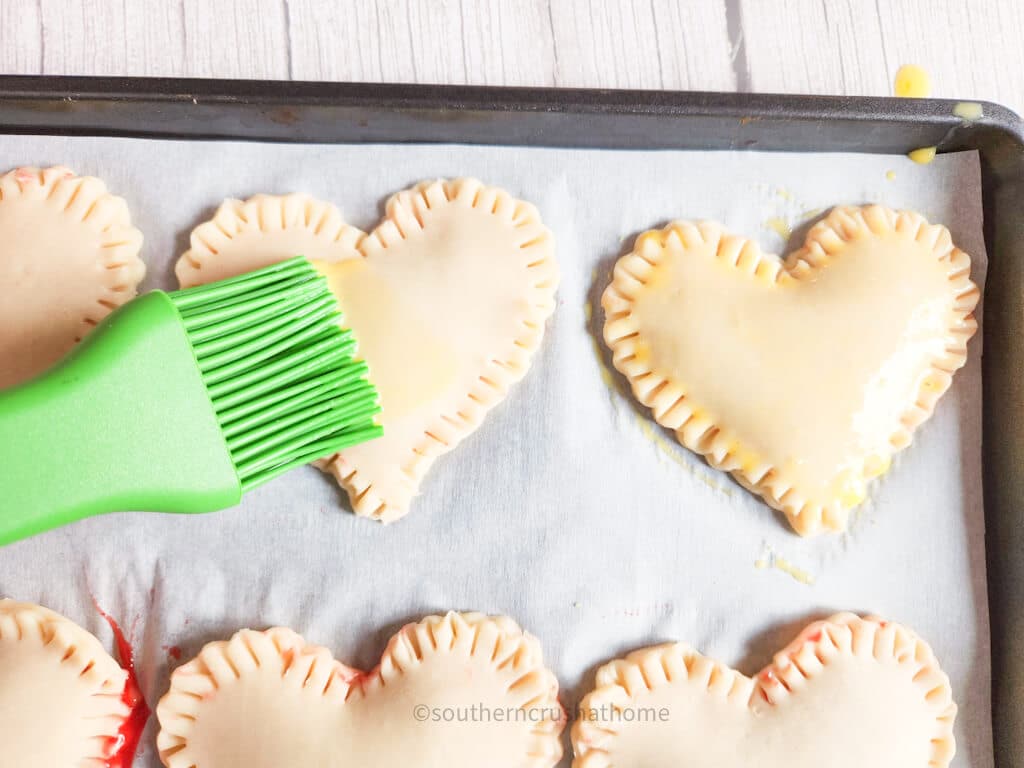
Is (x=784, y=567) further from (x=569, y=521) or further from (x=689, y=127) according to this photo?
(x=689, y=127)

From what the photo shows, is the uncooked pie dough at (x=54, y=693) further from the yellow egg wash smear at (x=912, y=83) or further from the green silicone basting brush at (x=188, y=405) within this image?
the yellow egg wash smear at (x=912, y=83)

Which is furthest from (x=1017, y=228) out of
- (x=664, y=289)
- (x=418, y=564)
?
(x=418, y=564)

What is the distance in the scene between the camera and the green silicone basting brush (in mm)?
1257

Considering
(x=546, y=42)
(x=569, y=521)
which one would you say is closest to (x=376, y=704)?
(x=569, y=521)

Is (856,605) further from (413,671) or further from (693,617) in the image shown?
(413,671)

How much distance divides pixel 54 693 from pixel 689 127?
1330 mm

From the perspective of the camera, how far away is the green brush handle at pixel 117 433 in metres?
1.25

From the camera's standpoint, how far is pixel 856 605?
58.4 inches

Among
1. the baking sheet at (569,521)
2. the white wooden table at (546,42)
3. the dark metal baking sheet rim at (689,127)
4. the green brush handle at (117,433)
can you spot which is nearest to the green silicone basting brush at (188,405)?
the green brush handle at (117,433)

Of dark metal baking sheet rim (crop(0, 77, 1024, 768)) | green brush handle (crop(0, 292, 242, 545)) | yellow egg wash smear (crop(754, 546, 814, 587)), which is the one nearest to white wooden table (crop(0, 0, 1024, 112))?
dark metal baking sheet rim (crop(0, 77, 1024, 768))

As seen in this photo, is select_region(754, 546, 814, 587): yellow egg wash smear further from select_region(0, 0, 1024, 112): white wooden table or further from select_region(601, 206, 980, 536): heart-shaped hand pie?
select_region(0, 0, 1024, 112): white wooden table

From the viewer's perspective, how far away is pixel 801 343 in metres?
1.46

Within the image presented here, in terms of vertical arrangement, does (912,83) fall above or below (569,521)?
above

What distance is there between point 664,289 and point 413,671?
728mm
